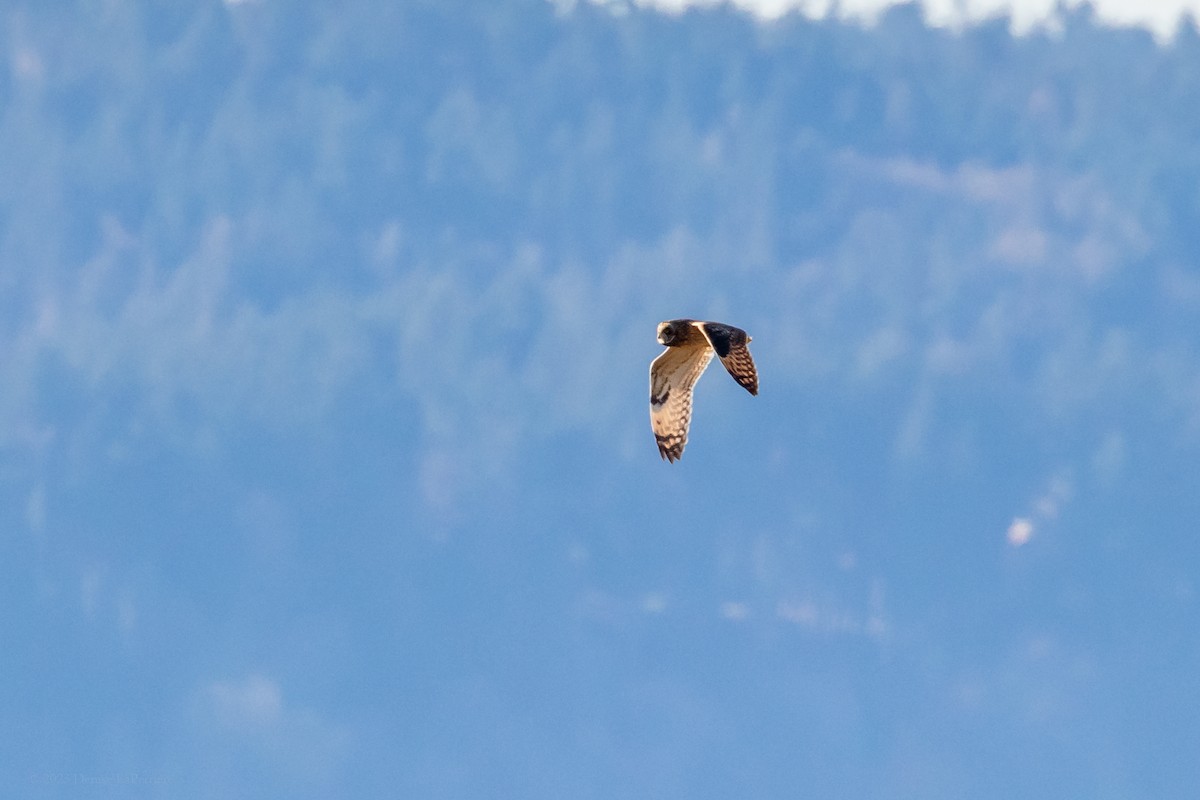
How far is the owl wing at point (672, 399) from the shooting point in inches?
949

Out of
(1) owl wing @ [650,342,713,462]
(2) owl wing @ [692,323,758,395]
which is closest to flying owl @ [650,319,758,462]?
(1) owl wing @ [650,342,713,462]

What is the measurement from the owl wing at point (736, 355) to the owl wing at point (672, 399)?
2.76m

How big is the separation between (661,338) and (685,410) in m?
1.90

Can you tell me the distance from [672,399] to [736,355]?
3663 mm

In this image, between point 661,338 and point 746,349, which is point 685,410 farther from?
point 746,349

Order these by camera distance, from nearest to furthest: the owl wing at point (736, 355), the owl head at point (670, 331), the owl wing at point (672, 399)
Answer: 1. the owl wing at point (736, 355)
2. the owl head at point (670, 331)
3. the owl wing at point (672, 399)

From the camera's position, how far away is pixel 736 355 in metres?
20.9

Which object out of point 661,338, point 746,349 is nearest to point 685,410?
point 661,338

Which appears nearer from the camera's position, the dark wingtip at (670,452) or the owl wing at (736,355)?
the owl wing at (736,355)

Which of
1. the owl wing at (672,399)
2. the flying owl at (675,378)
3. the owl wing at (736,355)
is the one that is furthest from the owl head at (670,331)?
the owl wing at (736,355)

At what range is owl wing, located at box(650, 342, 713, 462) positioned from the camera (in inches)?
949

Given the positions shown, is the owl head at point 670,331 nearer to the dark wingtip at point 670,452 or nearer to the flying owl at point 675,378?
the flying owl at point 675,378

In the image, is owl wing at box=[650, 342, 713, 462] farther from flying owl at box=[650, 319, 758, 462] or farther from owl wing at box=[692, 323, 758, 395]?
owl wing at box=[692, 323, 758, 395]

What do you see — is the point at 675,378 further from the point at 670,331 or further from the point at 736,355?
the point at 736,355
